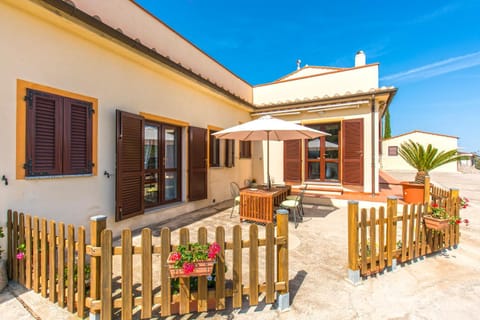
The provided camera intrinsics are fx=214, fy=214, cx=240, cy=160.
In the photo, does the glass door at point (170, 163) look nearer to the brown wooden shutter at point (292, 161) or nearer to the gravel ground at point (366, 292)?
the gravel ground at point (366, 292)

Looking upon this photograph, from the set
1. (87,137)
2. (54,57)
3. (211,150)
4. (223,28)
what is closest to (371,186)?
(211,150)

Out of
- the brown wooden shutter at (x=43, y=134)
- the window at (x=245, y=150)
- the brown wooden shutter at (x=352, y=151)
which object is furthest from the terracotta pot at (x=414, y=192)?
the brown wooden shutter at (x=43, y=134)

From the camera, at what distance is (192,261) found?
6.67ft

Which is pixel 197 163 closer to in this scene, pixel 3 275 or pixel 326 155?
pixel 3 275

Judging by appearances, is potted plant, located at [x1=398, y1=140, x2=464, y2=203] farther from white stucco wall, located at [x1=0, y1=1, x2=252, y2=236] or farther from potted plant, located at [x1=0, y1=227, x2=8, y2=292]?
potted plant, located at [x1=0, y1=227, x2=8, y2=292]

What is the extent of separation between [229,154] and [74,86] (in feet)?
17.7

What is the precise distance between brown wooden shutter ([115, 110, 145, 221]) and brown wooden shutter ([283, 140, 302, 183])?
588 centimetres

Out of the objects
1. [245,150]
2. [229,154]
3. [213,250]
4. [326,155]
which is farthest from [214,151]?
[213,250]

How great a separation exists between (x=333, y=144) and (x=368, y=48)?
546cm

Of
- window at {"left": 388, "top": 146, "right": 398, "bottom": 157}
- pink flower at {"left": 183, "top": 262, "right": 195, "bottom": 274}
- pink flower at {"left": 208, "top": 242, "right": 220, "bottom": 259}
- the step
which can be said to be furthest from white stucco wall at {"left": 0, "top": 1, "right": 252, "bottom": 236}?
window at {"left": 388, "top": 146, "right": 398, "bottom": 157}

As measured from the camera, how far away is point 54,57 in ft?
11.8

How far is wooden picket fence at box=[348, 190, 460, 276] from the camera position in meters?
2.91

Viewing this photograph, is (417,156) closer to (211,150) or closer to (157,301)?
(211,150)

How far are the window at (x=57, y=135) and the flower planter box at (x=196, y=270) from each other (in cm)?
295
